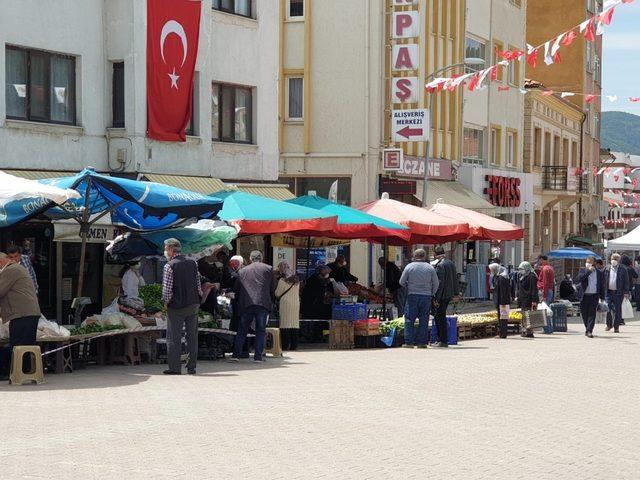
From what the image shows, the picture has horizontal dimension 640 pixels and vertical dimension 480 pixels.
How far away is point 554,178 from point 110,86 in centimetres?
3679

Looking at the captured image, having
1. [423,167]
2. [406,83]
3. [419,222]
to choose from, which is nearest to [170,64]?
[419,222]

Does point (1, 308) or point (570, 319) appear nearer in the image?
point (1, 308)

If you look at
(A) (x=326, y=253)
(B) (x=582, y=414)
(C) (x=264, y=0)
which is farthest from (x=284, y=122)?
(B) (x=582, y=414)

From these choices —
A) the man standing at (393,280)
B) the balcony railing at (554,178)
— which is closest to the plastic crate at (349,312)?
the man standing at (393,280)

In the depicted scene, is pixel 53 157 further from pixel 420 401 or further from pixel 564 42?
pixel 420 401

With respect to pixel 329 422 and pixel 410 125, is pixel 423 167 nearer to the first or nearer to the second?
pixel 410 125

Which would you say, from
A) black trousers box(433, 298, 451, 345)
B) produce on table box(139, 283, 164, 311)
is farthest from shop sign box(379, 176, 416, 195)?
produce on table box(139, 283, 164, 311)

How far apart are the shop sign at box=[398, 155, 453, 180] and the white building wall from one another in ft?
38.1

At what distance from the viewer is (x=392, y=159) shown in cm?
3850

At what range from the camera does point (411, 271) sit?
76.8 ft

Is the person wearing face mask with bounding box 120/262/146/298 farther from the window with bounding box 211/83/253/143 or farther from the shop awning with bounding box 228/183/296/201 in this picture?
the window with bounding box 211/83/253/143

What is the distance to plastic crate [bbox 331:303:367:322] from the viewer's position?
79.4 feet

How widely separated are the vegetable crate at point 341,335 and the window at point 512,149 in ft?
104

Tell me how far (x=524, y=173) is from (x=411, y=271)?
1320 inches
